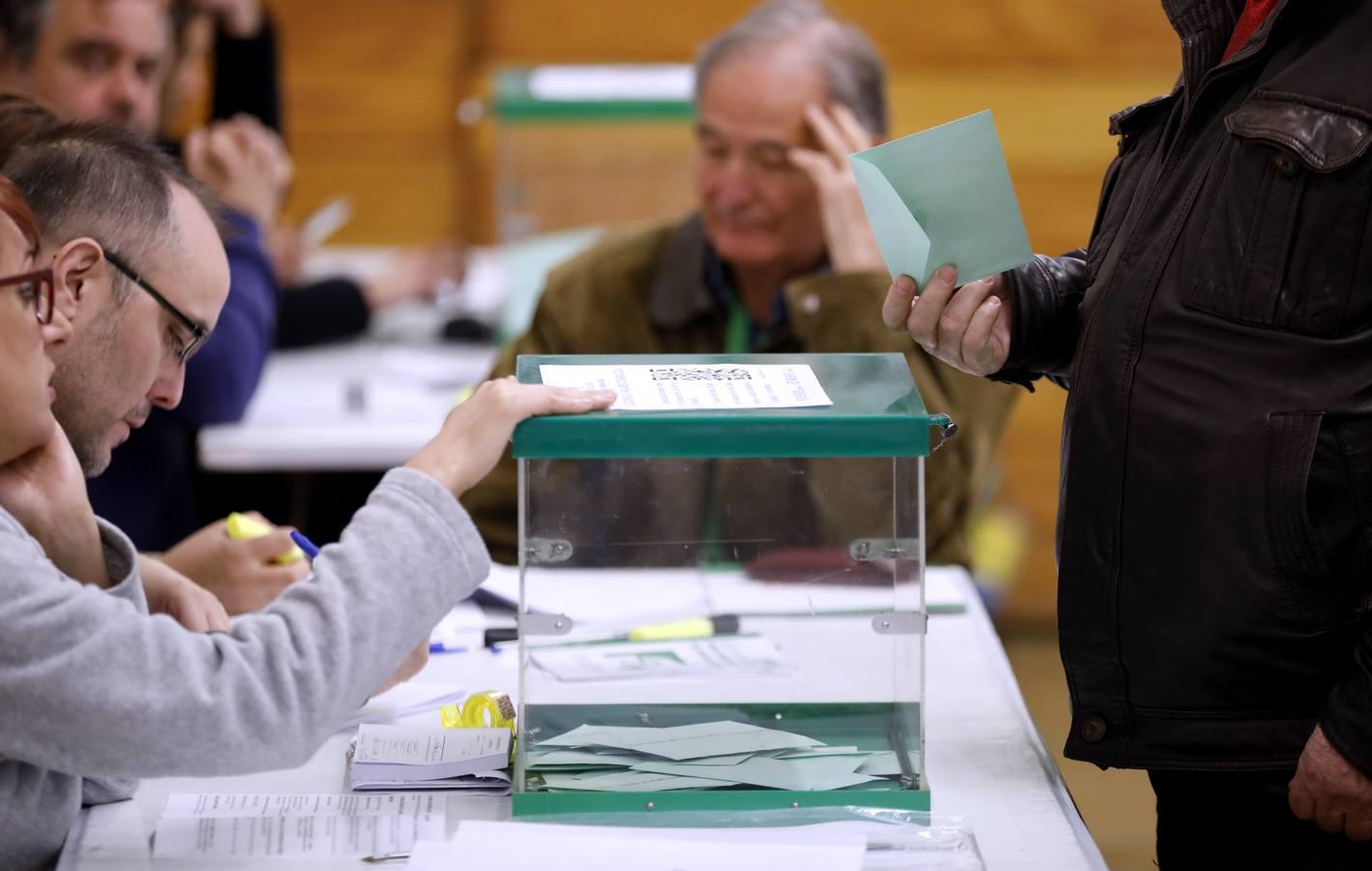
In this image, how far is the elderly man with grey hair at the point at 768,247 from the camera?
2119 millimetres

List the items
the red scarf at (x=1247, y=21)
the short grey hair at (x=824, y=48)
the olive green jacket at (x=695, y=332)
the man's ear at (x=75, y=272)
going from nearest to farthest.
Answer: the man's ear at (x=75, y=272) → the red scarf at (x=1247, y=21) → the olive green jacket at (x=695, y=332) → the short grey hair at (x=824, y=48)

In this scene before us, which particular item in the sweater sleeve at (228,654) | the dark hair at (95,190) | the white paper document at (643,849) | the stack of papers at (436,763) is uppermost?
the dark hair at (95,190)

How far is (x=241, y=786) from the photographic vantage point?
1295mm

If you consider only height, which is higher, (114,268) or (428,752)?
(114,268)

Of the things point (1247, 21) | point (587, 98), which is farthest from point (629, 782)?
point (587, 98)

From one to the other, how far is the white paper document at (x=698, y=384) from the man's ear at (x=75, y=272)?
334 millimetres

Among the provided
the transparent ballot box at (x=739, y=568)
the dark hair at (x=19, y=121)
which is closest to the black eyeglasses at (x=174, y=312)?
the dark hair at (x=19, y=121)

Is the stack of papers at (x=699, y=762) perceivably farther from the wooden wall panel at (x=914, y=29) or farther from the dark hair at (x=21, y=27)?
the wooden wall panel at (x=914, y=29)

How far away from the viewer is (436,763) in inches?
50.3

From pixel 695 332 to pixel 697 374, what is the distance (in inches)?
40.2

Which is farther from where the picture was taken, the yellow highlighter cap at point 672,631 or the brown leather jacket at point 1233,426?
the yellow highlighter cap at point 672,631

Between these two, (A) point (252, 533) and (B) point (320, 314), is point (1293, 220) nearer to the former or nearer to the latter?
(A) point (252, 533)

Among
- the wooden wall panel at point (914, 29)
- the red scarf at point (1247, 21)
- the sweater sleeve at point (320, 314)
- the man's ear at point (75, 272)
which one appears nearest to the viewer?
the man's ear at point (75, 272)

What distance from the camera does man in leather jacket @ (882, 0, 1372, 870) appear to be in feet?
3.69
